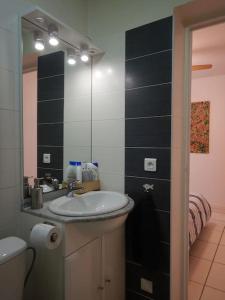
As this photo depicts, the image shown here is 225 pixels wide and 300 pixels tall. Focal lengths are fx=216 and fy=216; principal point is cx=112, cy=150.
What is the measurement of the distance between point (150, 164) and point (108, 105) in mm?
618

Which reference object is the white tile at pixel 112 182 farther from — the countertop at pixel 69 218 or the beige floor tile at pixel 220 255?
the beige floor tile at pixel 220 255

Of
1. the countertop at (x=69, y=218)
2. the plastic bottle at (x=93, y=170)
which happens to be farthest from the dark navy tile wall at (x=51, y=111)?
the countertop at (x=69, y=218)

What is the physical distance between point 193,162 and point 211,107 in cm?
105

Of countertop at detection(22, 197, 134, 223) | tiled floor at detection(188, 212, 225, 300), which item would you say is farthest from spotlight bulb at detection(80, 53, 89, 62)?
tiled floor at detection(188, 212, 225, 300)

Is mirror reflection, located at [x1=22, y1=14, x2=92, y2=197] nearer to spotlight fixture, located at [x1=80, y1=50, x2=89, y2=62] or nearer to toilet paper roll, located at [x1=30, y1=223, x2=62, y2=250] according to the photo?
spotlight fixture, located at [x1=80, y1=50, x2=89, y2=62]

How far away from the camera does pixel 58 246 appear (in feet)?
3.75

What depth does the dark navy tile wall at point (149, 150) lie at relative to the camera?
1.52 metres

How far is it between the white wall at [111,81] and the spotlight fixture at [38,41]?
506 mm

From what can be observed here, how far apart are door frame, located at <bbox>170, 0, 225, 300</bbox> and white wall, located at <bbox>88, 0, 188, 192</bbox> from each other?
1.02 ft

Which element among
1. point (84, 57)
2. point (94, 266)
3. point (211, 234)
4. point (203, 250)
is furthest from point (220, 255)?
point (84, 57)

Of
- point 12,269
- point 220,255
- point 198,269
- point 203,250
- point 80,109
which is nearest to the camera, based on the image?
point 12,269

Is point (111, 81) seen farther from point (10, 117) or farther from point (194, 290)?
point (194, 290)

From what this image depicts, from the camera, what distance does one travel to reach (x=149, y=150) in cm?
160

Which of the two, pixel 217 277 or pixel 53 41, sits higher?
pixel 53 41
